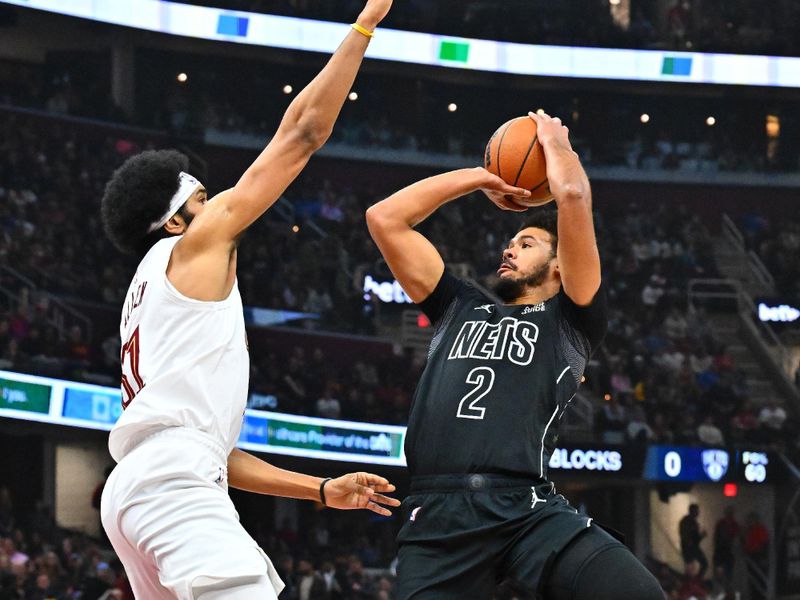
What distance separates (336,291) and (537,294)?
19.6 meters

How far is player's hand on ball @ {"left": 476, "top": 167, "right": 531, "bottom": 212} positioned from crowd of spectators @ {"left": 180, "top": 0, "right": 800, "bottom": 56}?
2454 centimetres

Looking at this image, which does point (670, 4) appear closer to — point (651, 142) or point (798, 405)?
point (651, 142)

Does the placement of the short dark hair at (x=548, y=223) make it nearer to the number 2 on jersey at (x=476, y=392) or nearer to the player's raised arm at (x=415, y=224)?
the player's raised arm at (x=415, y=224)

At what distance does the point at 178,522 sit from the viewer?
3.93 m

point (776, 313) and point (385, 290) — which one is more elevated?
point (385, 290)

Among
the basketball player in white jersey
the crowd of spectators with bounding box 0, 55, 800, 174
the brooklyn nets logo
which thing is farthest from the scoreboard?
the basketball player in white jersey

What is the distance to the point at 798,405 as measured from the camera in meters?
24.4

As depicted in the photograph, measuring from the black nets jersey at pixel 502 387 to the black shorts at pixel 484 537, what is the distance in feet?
0.28

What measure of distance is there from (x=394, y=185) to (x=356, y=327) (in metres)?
6.33

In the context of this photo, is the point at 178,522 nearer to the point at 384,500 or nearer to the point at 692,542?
the point at 384,500

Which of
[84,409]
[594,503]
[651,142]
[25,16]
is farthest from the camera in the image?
[651,142]

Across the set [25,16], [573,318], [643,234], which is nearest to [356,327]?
[643,234]

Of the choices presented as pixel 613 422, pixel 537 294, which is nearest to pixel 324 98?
pixel 537 294

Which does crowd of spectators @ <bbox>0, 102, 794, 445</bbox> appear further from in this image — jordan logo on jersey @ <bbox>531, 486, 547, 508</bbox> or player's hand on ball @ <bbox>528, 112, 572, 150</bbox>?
jordan logo on jersey @ <bbox>531, 486, 547, 508</bbox>
